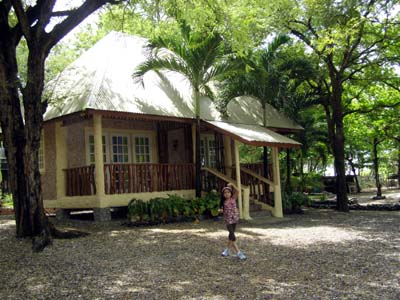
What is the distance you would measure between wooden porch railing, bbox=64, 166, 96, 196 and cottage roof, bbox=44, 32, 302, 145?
1.80 meters

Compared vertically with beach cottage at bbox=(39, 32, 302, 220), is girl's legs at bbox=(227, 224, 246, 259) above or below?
below

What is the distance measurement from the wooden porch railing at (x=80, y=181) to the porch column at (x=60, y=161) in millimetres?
157

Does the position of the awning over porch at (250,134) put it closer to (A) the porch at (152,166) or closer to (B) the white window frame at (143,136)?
(A) the porch at (152,166)

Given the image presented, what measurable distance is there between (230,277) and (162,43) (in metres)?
8.62

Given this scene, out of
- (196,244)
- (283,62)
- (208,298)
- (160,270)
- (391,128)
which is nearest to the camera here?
(208,298)

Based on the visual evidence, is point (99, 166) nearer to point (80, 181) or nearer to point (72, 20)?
point (80, 181)

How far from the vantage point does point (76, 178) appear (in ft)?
45.2

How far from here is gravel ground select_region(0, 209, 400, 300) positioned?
586 cm

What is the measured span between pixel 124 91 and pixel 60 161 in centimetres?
324

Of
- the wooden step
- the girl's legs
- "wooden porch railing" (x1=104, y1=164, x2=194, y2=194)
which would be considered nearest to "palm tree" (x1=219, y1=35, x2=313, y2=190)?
"wooden porch railing" (x1=104, y1=164, x2=194, y2=194)

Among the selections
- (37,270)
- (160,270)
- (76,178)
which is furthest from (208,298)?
(76,178)

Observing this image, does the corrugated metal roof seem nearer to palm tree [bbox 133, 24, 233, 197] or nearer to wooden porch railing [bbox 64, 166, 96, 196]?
palm tree [bbox 133, 24, 233, 197]

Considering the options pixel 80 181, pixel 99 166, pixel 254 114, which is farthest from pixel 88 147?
pixel 254 114

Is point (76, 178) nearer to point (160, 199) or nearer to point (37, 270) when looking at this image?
point (160, 199)
